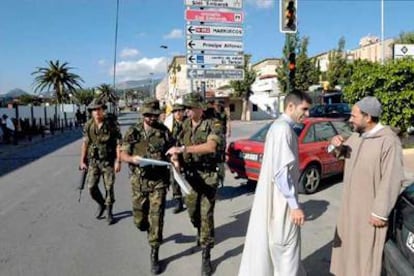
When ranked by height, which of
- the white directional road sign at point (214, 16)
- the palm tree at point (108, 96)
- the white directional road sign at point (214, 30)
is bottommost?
the palm tree at point (108, 96)

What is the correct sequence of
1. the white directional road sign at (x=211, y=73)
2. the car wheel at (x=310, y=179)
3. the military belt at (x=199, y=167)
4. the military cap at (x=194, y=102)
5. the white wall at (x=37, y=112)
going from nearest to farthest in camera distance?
the military cap at (x=194, y=102)
the military belt at (x=199, y=167)
the car wheel at (x=310, y=179)
the white directional road sign at (x=211, y=73)
the white wall at (x=37, y=112)

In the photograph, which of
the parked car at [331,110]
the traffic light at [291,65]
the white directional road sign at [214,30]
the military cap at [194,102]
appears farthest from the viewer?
the parked car at [331,110]

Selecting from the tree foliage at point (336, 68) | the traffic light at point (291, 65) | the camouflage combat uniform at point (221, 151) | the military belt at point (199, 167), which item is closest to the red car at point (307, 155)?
the camouflage combat uniform at point (221, 151)

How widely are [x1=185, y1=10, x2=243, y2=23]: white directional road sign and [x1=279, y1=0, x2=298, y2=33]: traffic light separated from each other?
0.99 m

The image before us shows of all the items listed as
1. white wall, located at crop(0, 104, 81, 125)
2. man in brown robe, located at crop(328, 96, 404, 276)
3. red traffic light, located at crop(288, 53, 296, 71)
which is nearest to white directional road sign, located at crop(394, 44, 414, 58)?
red traffic light, located at crop(288, 53, 296, 71)

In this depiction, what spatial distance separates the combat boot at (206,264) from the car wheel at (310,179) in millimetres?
3897

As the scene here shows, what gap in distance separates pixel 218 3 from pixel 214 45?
100cm

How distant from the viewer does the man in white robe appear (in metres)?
3.11

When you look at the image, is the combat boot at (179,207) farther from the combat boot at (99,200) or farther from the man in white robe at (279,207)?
the man in white robe at (279,207)

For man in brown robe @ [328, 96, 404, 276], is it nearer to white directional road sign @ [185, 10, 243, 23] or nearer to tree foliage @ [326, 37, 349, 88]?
white directional road sign @ [185, 10, 243, 23]

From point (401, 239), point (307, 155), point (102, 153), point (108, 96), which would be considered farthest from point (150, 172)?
point (108, 96)

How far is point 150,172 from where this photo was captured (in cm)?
447

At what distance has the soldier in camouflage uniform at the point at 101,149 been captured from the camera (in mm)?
6176

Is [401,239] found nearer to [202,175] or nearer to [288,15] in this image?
[202,175]
